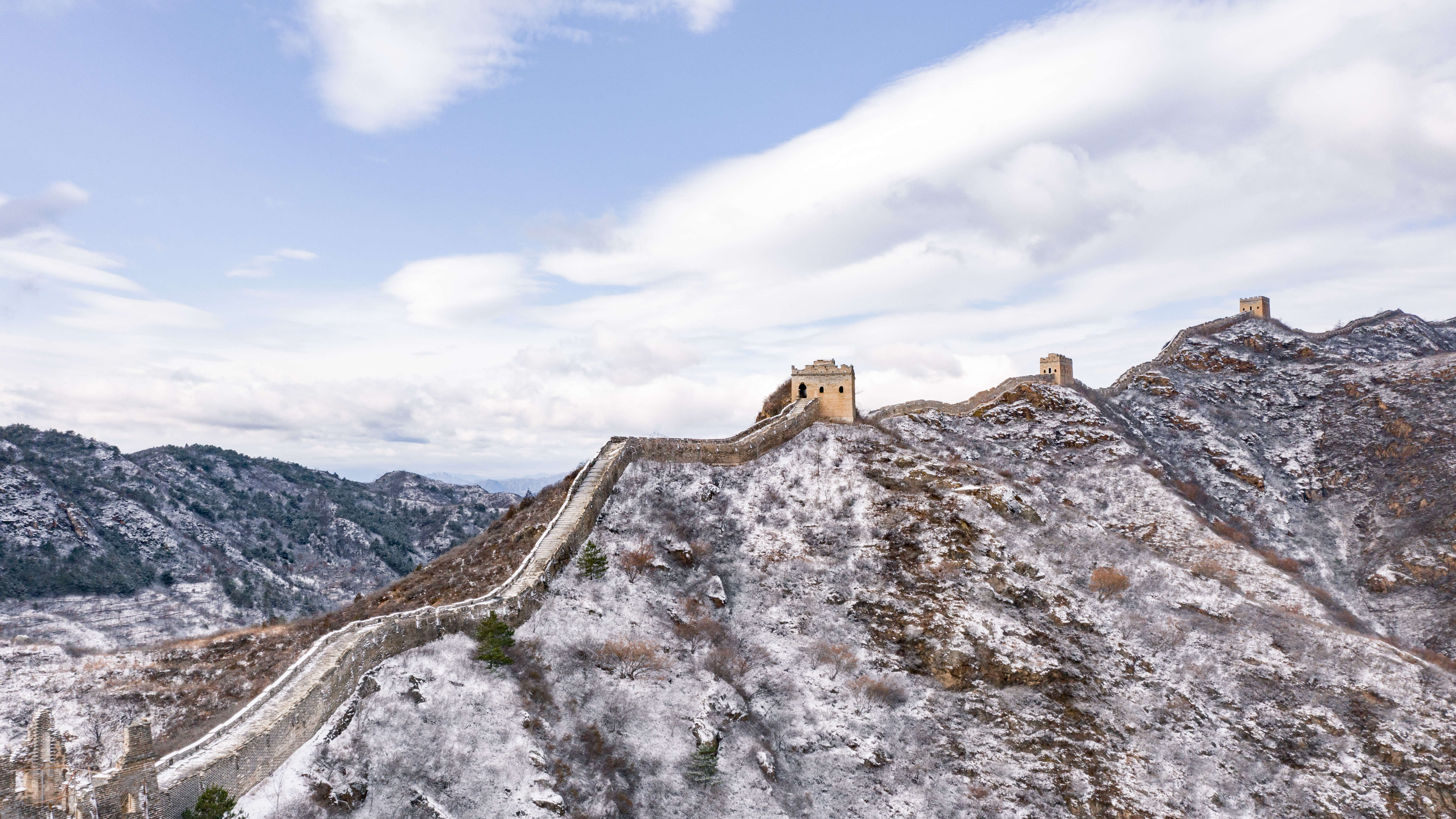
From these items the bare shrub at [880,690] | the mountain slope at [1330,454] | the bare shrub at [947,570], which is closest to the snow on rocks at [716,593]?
the bare shrub at [880,690]

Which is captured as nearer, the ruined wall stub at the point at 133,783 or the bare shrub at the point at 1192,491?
the ruined wall stub at the point at 133,783

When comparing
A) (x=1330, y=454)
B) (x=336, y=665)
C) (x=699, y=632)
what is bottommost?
(x=699, y=632)

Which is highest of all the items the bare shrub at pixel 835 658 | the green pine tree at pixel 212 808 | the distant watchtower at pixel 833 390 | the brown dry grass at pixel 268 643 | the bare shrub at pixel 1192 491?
the distant watchtower at pixel 833 390

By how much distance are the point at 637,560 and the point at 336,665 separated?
17.8 metres

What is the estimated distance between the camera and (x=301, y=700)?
25.2 metres

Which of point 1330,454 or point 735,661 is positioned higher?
point 1330,454

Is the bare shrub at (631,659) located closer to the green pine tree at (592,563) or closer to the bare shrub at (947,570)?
the green pine tree at (592,563)

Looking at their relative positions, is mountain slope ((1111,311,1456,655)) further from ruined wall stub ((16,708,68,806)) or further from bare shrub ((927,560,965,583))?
ruined wall stub ((16,708,68,806))

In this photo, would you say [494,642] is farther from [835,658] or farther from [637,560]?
[835,658]

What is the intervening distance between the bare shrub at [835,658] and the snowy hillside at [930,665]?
115mm

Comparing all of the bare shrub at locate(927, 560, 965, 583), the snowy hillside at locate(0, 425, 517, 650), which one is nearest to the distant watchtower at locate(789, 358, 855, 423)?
the bare shrub at locate(927, 560, 965, 583)

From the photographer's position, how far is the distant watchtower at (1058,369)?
2790 inches

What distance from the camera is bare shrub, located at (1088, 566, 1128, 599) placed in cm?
4516

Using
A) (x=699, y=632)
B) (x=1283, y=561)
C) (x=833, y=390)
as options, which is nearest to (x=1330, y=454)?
(x=1283, y=561)
